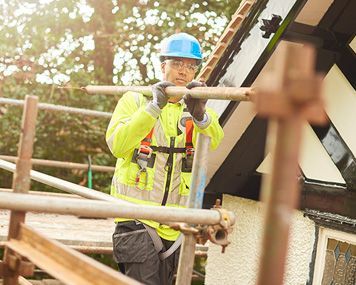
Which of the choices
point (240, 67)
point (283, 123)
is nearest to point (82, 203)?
point (283, 123)

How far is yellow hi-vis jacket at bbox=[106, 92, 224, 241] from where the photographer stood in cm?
379

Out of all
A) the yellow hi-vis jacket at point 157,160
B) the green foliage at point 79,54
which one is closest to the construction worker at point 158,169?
the yellow hi-vis jacket at point 157,160

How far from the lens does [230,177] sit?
5.35 m

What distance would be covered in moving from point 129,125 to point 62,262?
1.24 m

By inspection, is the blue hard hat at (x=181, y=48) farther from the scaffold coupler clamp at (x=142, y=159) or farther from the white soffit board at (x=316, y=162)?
the white soffit board at (x=316, y=162)

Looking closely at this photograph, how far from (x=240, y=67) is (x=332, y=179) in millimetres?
977

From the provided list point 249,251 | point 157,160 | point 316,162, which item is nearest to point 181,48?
point 157,160

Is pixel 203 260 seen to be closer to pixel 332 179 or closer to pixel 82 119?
pixel 82 119

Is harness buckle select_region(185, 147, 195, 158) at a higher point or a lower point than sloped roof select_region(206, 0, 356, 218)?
lower

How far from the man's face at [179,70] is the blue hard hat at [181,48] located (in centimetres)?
3

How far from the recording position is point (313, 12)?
14.6ft

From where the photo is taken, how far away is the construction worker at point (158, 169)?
387 cm

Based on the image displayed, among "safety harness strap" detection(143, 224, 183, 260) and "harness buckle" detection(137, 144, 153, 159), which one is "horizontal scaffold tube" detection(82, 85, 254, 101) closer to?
"harness buckle" detection(137, 144, 153, 159)

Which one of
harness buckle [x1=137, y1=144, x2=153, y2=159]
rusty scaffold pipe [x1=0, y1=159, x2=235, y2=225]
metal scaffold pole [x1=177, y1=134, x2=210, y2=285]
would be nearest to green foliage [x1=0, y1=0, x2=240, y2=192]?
harness buckle [x1=137, y1=144, x2=153, y2=159]
